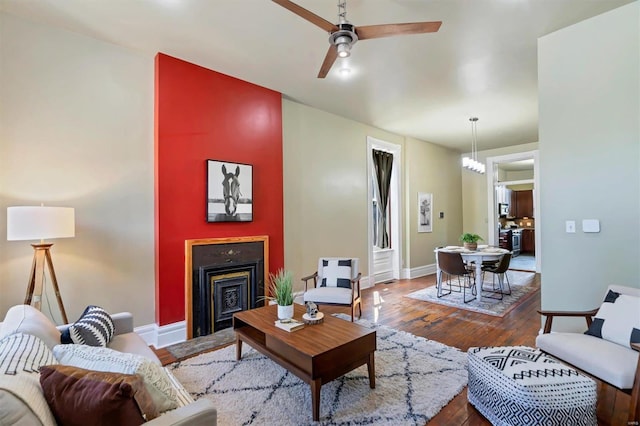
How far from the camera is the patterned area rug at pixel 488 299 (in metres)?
4.28

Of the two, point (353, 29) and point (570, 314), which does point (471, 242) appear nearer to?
point (570, 314)

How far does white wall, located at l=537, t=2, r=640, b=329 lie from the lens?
8.48 ft

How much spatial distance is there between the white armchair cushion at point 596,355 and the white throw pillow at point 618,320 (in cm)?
5

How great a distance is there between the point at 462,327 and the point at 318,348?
2388mm

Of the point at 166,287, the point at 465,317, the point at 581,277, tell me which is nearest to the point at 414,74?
the point at 581,277

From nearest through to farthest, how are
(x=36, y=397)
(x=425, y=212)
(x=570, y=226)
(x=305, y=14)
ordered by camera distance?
(x=36, y=397)
(x=305, y=14)
(x=570, y=226)
(x=425, y=212)

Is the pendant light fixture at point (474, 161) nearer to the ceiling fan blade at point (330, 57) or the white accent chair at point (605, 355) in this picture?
the white accent chair at point (605, 355)

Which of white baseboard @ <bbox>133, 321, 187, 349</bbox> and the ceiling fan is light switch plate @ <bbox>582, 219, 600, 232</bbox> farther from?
white baseboard @ <bbox>133, 321, 187, 349</bbox>

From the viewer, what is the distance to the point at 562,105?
294cm

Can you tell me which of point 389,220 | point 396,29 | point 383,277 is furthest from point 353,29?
point 383,277

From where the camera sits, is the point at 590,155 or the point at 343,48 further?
the point at 590,155

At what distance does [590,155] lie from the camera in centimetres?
279

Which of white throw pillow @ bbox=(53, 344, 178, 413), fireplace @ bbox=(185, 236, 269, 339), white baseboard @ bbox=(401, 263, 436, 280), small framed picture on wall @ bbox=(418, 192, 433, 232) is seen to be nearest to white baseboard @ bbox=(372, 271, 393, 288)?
white baseboard @ bbox=(401, 263, 436, 280)

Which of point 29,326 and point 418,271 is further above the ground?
point 29,326
